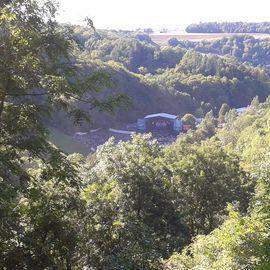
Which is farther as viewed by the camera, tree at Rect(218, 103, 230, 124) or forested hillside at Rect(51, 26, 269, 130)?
forested hillside at Rect(51, 26, 269, 130)

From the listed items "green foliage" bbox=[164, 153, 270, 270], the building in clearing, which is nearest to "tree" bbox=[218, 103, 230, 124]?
the building in clearing

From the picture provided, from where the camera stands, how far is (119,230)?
12.6 metres

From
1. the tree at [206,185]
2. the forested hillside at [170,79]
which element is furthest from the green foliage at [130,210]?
the forested hillside at [170,79]

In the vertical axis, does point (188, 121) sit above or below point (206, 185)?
below

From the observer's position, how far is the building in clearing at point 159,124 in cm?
11057

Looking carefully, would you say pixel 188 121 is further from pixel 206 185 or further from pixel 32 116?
pixel 32 116

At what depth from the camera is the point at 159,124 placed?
11338 centimetres

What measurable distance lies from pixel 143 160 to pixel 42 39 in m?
8.59

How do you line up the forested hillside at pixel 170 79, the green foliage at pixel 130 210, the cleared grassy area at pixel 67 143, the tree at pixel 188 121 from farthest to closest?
the forested hillside at pixel 170 79, the tree at pixel 188 121, the cleared grassy area at pixel 67 143, the green foliage at pixel 130 210

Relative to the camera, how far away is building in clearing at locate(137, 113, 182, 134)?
111 meters

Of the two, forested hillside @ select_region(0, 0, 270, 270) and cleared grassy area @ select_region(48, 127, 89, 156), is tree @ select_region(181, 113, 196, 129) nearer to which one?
cleared grassy area @ select_region(48, 127, 89, 156)

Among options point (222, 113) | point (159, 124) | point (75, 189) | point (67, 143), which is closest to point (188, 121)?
point (159, 124)

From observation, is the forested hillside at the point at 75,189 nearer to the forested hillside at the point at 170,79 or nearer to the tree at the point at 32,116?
the tree at the point at 32,116

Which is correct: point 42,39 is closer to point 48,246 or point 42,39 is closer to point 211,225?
point 48,246
